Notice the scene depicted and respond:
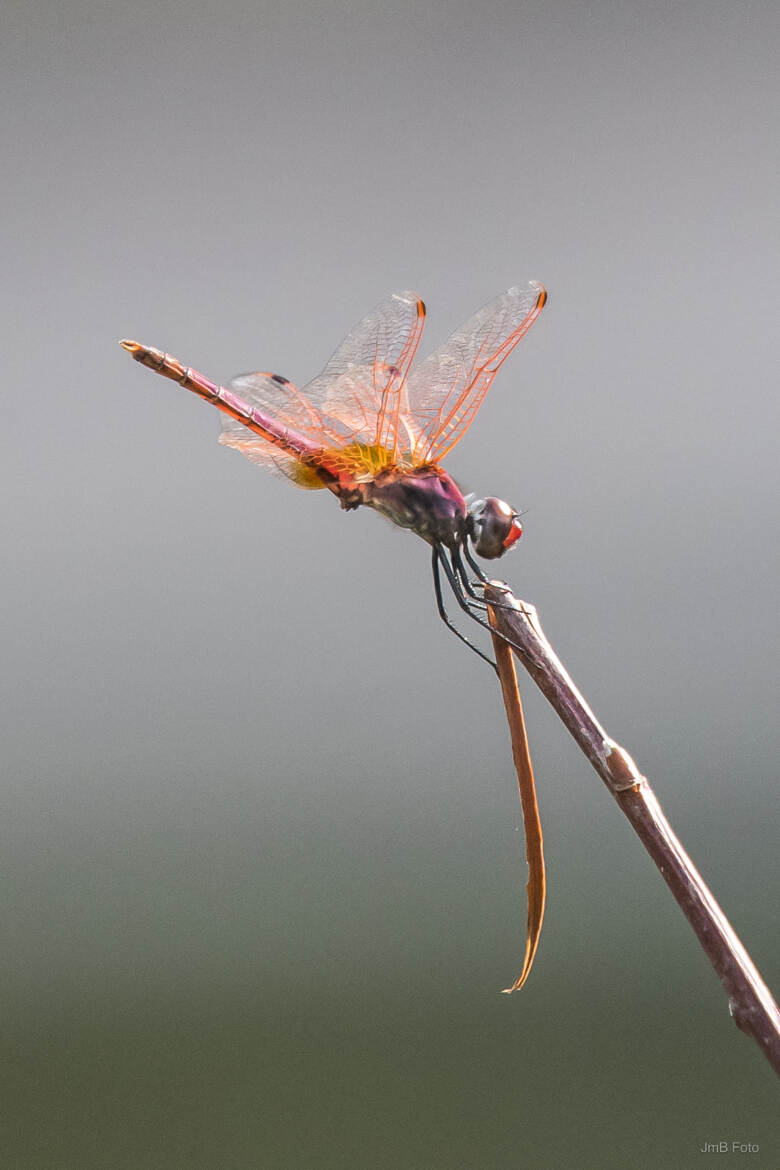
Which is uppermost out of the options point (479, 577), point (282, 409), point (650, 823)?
point (282, 409)

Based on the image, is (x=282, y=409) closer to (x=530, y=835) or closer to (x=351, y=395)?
(x=351, y=395)

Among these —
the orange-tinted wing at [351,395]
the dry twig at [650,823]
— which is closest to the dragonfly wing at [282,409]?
the orange-tinted wing at [351,395]

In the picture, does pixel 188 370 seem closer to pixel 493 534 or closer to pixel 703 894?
pixel 493 534

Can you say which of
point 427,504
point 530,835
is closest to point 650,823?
point 530,835

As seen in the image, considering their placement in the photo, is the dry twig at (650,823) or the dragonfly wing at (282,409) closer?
the dry twig at (650,823)

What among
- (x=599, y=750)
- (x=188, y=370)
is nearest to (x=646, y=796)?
(x=599, y=750)

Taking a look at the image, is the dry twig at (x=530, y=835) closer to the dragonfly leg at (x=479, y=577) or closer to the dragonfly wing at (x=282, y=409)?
the dragonfly leg at (x=479, y=577)

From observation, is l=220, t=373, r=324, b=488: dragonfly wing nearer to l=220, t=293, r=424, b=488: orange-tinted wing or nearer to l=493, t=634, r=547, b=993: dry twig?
l=220, t=293, r=424, b=488: orange-tinted wing
